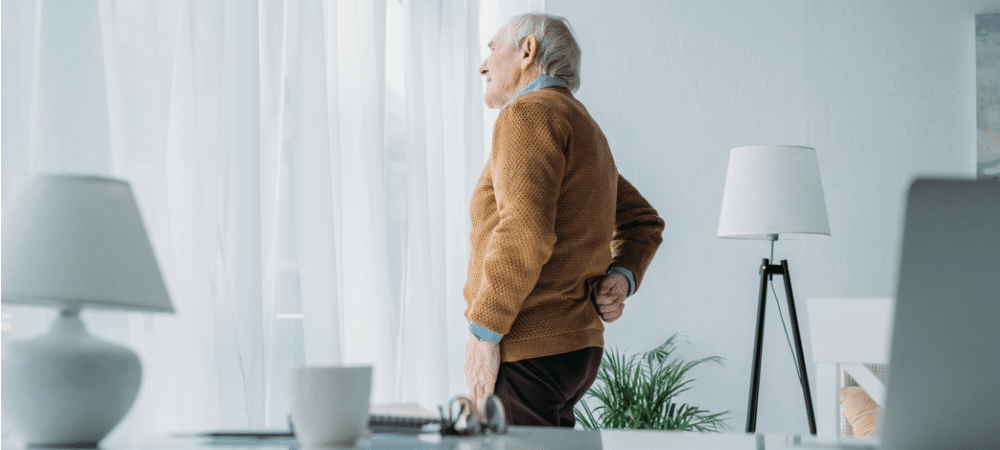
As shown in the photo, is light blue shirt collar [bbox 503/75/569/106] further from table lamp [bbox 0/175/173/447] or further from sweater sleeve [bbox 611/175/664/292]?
table lamp [bbox 0/175/173/447]

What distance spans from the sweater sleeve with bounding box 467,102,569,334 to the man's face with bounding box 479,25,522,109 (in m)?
0.25

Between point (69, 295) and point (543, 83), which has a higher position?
point (543, 83)

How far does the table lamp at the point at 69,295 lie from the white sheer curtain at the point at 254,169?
601 mm

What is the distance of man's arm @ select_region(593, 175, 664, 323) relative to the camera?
1.58m

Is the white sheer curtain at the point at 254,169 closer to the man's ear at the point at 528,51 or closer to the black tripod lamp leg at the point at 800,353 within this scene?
the man's ear at the point at 528,51

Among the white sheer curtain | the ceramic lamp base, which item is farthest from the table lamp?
the white sheer curtain

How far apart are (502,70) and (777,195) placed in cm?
147

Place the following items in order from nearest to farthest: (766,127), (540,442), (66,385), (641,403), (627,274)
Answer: (66,385) → (540,442) → (627,274) → (641,403) → (766,127)

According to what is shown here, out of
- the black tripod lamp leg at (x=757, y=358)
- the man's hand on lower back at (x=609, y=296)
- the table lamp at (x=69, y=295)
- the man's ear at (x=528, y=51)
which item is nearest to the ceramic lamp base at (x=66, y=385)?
the table lamp at (x=69, y=295)

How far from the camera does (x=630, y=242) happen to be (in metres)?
1.75

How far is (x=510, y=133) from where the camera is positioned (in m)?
1.41

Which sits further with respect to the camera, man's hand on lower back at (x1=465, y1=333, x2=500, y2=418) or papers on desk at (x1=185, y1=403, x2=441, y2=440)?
man's hand on lower back at (x1=465, y1=333, x2=500, y2=418)

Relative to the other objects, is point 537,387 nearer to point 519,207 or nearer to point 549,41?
point 519,207

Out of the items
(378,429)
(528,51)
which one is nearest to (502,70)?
(528,51)
